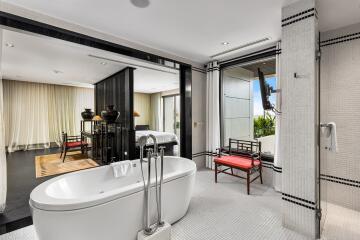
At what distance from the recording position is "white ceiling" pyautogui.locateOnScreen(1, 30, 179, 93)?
2805mm

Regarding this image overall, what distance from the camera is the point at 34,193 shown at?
153 cm

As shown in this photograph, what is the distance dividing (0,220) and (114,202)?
164cm

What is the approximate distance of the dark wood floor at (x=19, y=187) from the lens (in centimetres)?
199

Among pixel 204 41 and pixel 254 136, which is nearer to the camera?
pixel 204 41

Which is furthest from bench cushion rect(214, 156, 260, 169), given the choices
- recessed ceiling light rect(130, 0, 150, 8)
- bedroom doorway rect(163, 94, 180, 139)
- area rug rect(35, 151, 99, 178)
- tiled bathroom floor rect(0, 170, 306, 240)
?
bedroom doorway rect(163, 94, 180, 139)

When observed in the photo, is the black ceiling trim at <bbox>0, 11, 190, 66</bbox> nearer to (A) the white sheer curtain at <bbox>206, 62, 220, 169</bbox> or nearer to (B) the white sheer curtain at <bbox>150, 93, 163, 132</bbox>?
(A) the white sheer curtain at <bbox>206, 62, 220, 169</bbox>

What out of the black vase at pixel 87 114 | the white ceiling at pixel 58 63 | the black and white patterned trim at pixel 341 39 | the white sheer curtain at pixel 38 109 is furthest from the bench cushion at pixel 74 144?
the black and white patterned trim at pixel 341 39

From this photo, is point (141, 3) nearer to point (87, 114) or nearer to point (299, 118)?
point (299, 118)

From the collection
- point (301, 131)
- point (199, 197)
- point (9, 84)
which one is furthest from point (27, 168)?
point (301, 131)

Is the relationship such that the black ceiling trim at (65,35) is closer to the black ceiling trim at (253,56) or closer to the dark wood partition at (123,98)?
the dark wood partition at (123,98)

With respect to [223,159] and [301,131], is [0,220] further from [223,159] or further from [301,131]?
[301,131]

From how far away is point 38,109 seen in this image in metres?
5.27

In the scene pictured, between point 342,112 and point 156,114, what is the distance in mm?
6695

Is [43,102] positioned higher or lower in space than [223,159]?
higher
